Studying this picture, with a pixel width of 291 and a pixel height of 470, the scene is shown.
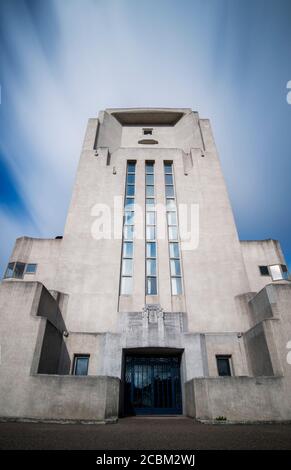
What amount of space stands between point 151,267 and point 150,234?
2980mm

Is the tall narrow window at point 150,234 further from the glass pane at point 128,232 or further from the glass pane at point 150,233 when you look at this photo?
the glass pane at point 128,232

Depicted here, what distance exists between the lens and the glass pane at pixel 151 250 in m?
19.7

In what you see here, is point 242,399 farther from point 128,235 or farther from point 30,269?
point 30,269

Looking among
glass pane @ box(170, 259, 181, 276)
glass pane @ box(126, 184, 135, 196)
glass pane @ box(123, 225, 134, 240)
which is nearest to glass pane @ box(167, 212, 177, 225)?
glass pane @ box(123, 225, 134, 240)

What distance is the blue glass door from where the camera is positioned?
15039mm

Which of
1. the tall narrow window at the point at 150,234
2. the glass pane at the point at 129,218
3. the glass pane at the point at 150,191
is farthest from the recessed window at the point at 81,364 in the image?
the glass pane at the point at 150,191

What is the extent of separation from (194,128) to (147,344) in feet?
79.1

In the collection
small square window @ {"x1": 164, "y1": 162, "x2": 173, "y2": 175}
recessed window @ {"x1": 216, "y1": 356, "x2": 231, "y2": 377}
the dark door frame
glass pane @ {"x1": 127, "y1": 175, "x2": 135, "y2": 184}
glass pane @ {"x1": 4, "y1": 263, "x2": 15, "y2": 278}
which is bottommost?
recessed window @ {"x1": 216, "y1": 356, "x2": 231, "y2": 377}

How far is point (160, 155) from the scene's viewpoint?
25.2 meters

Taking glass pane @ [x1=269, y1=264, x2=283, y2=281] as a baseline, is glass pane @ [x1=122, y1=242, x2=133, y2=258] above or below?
above

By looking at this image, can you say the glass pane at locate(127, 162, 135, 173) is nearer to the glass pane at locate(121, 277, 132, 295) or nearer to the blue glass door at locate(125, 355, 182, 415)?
the glass pane at locate(121, 277, 132, 295)

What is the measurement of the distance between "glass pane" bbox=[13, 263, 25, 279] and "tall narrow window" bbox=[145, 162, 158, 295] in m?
9.64
